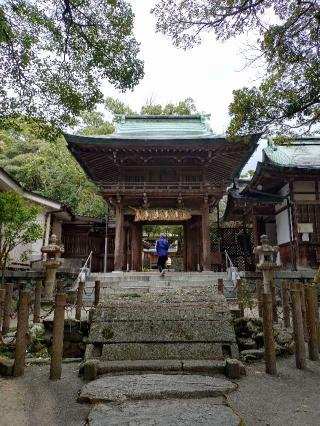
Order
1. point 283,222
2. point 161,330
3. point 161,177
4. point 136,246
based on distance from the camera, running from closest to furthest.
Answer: point 161,330, point 283,222, point 161,177, point 136,246

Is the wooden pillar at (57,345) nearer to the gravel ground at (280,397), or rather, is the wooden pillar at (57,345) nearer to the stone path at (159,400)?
the stone path at (159,400)

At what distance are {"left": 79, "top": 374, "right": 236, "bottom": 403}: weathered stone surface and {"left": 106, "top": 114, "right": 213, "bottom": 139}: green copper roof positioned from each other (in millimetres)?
15034

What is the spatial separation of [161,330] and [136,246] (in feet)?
35.3

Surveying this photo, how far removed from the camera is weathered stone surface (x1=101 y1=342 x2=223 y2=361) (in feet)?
17.9

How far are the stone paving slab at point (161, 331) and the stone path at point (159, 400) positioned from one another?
3.69ft

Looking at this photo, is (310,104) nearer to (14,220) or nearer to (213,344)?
(213,344)

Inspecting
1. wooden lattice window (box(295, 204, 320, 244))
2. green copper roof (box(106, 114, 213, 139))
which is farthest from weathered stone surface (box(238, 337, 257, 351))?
green copper roof (box(106, 114, 213, 139))

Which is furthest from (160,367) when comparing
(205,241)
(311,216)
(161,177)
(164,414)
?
(161,177)

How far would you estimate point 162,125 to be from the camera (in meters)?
20.2

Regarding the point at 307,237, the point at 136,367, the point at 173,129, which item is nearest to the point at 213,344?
the point at 136,367

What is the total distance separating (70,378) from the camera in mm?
4820

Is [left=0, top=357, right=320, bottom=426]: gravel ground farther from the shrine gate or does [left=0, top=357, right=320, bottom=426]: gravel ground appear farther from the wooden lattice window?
the shrine gate

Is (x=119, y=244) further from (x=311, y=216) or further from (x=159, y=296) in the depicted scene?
(x=311, y=216)

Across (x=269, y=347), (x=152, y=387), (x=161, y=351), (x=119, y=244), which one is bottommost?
(x=152, y=387)
